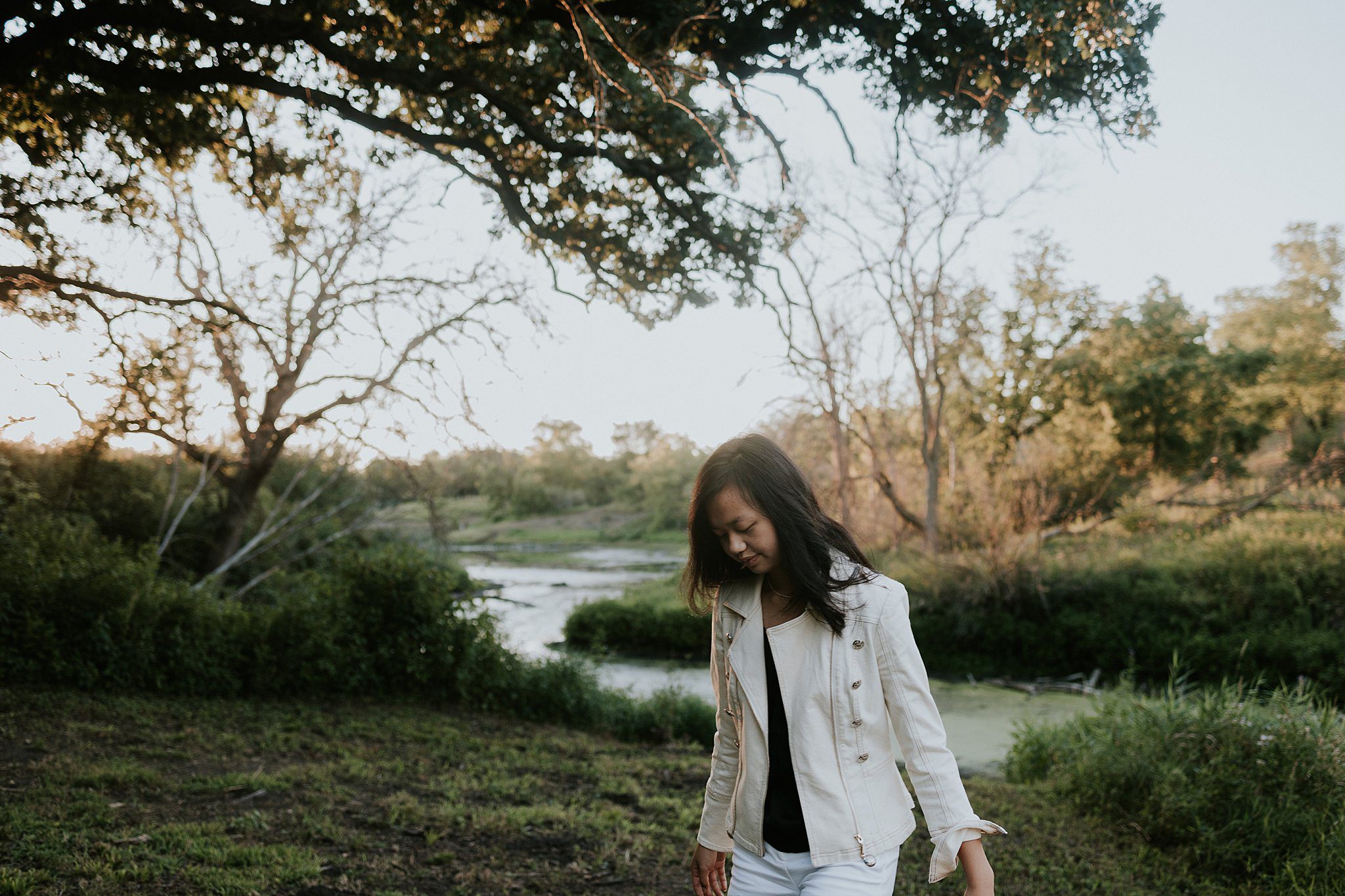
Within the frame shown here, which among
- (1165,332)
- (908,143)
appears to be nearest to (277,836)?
(908,143)

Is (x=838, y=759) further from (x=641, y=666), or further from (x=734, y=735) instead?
(x=641, y=666)

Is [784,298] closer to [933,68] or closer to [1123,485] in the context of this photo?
[933,68]

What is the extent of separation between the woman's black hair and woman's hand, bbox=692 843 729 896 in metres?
0.56

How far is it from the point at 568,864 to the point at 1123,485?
2262cm

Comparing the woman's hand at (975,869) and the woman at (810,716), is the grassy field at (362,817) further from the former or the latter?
the woman's hand at (975,869)

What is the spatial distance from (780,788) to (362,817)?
359 centimetres

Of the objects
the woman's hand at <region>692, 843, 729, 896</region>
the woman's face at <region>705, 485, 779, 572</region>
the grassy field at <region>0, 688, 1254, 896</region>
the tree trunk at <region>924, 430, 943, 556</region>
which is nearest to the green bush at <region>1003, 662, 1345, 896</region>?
the grassy field at <region>0, 688, 1254, 896</region>

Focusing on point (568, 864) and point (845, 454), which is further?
point (845, 454)

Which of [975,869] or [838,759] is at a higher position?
[838,759]

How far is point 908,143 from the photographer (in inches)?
196

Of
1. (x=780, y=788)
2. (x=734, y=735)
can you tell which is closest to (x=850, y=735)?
(x=780, y=788)

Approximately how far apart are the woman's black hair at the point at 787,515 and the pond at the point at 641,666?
91.7 inches

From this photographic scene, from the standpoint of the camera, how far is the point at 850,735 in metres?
1.78

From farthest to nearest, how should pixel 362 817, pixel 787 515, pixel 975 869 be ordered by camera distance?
1. pixel 362 817
2. pixel 787 515
3. pixel 975 869
